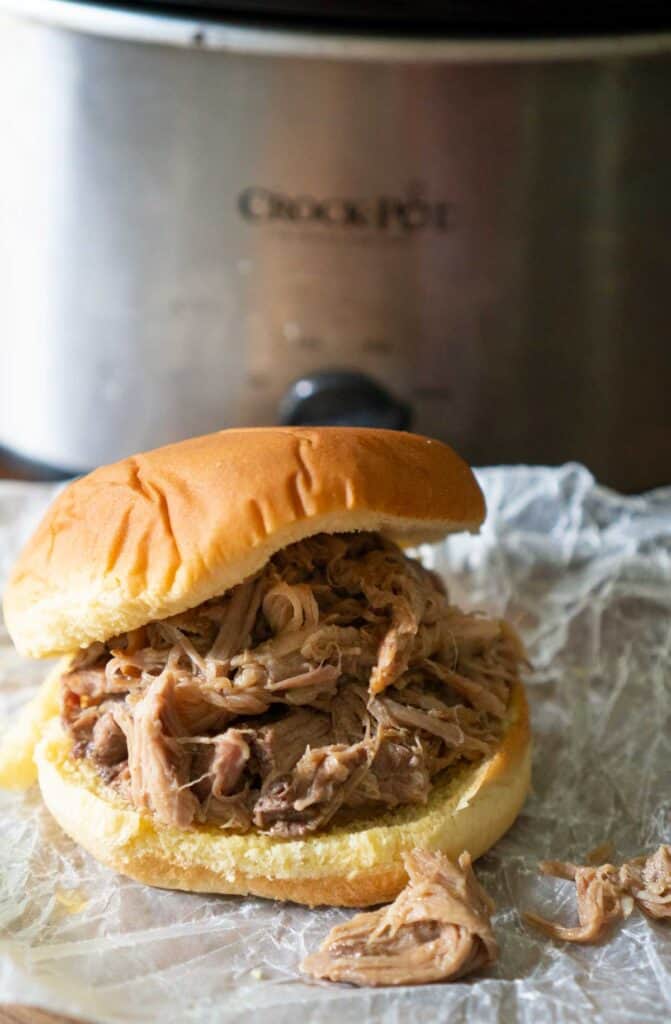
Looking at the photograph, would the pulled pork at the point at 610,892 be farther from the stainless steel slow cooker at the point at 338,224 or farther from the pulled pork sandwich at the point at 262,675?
the stainless steel slow cooker at the point at 338,224

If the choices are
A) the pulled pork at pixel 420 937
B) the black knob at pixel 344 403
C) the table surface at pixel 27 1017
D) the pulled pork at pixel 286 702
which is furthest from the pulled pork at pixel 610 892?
the black knob at pixel 344 403

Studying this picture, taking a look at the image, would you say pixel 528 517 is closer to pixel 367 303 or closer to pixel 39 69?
pixel 367 303

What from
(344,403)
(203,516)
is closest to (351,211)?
(344,403)

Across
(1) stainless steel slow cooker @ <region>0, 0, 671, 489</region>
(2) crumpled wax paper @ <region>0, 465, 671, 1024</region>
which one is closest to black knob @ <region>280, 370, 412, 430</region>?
(1) stainless steel slow cooker @ <region>0, 0, 671, 489</region>

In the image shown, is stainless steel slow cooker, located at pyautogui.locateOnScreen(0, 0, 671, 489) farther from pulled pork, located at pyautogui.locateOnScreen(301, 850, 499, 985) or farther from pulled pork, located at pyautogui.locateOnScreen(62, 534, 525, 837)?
pulled pork, located at pyautogui.locateOnScreen(301, 850, 499, 985)

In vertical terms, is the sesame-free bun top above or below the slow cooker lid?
below

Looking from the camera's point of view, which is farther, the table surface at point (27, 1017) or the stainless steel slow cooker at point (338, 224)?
the stainless steel slow cooker at point (338, 224)

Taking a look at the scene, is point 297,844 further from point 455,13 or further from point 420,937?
point 455,13
